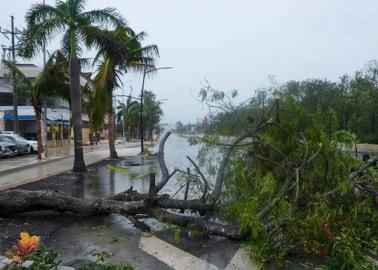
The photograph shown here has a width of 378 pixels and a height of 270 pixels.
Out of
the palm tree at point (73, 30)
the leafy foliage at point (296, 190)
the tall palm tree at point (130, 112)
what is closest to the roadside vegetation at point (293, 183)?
the leafy foliage at point (296, 190)

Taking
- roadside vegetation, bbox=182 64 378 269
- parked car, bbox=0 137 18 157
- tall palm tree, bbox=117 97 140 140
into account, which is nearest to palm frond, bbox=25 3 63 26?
roadside vegetation, bbox=182 64 378 269

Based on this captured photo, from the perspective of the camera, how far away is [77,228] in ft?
25.7

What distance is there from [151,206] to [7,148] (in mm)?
23385

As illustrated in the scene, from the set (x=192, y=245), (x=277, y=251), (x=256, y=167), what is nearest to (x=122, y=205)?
(x=192, y=245)

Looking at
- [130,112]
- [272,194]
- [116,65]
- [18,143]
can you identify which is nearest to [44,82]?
[116,65]

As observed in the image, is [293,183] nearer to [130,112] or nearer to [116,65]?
[116,65]

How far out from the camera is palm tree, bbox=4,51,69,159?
22.4m

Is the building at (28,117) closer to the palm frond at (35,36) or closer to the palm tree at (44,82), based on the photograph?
the palm tree at (44,82)

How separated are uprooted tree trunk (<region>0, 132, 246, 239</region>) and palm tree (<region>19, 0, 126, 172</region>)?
8.81 m

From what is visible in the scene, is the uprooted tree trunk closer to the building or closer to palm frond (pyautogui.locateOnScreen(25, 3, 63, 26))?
palm frond (pyautogui.locateOnScreen(25, 3, 63, 26))

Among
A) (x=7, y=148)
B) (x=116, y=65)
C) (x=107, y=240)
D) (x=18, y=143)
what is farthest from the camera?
(x=18, y=143)

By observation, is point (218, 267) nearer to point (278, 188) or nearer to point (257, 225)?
point (257, 225)

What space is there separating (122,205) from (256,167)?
7.76ft

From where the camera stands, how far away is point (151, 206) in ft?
24.6
